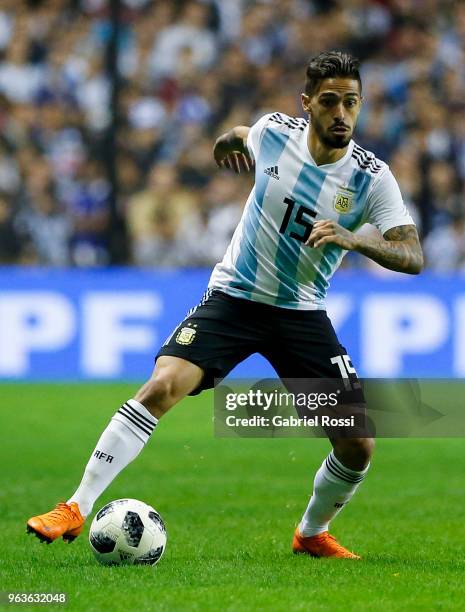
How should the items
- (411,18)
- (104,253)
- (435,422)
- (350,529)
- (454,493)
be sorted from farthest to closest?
(411,18)
(104,253)
(435,422)
(454,493)
(350,529)

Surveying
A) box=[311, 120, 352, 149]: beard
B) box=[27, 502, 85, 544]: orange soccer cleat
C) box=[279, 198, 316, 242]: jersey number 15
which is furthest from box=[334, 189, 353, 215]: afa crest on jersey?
box=[27, 502, 85, 544]: orange soccer cleat

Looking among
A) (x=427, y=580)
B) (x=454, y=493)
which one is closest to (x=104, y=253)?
(x=454, y=493)

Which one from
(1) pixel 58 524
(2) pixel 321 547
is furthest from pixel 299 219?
(1) pixel 58 524

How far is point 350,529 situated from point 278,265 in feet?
5.82

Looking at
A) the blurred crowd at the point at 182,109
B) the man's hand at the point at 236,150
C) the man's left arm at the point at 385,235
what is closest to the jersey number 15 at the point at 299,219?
the man's left arm at the point at 385,235

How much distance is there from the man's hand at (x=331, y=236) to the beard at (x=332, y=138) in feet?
2.01

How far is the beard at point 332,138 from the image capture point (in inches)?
231

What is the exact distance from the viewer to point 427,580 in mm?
5500

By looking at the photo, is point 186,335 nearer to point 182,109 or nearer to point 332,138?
point 332,138

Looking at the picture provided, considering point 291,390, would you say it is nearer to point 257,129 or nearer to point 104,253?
point 257,129

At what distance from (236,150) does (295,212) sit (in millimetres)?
655

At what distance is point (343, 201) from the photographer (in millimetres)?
6059

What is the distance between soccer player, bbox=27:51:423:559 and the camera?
18.9 ft

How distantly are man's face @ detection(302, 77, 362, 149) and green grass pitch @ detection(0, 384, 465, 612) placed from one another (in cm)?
199
